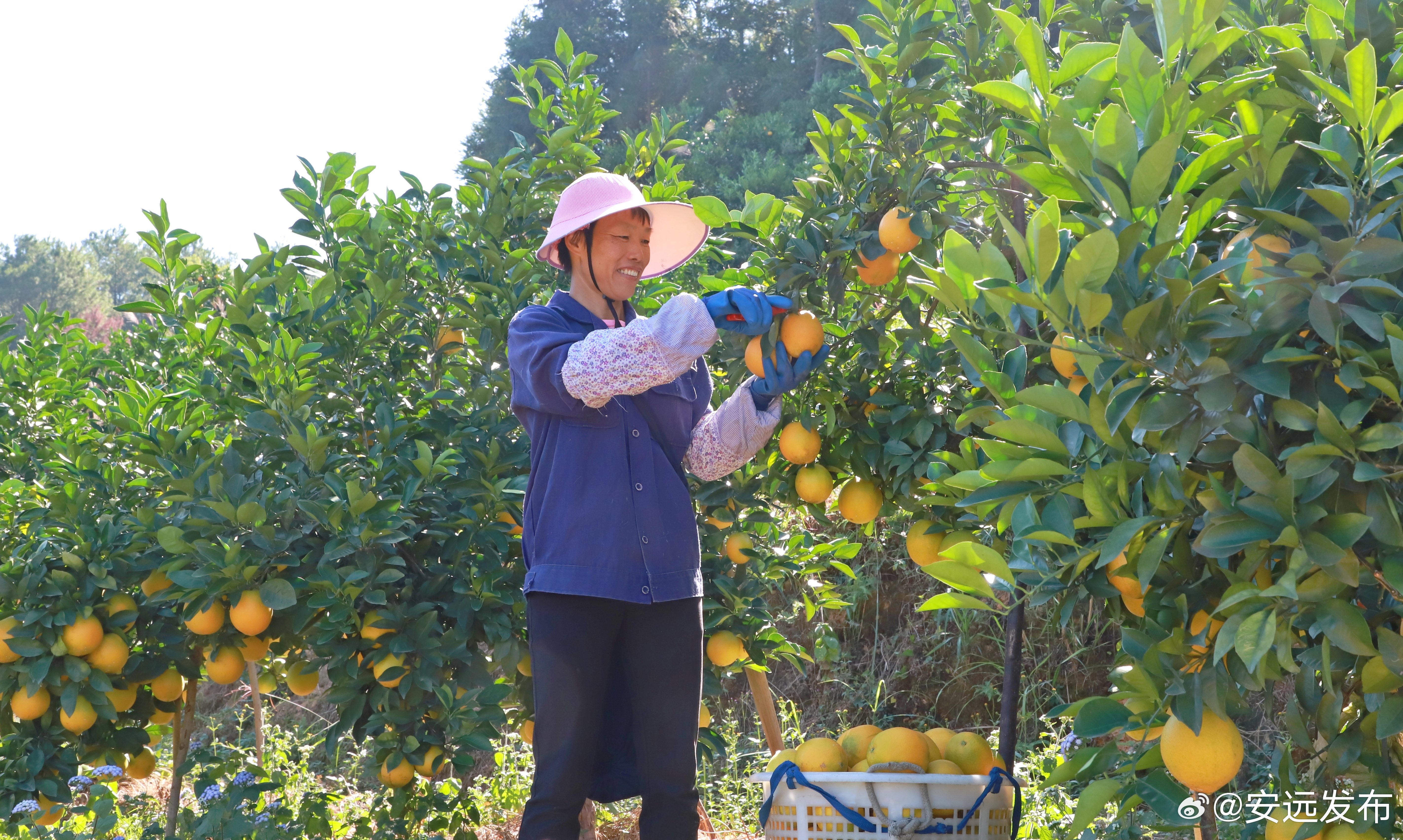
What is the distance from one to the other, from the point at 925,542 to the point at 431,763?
118cm

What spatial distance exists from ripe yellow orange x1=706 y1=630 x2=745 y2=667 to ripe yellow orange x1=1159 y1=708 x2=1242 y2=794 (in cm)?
140

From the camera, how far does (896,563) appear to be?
4988 millimetres

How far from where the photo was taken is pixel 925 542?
2.27 meters

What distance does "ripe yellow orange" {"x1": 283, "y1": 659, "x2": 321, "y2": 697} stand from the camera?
2590 mm

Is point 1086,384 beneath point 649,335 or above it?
beneath

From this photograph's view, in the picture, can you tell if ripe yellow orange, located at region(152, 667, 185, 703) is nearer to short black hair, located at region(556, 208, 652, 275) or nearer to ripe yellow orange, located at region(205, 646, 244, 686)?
ripe yellow orange, located at region(205, 646, 244, 686)

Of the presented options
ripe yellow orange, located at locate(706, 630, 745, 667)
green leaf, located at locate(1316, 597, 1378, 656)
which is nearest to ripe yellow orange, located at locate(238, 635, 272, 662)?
ripe yellow orange, located at locate(706, 630, 745, 667)

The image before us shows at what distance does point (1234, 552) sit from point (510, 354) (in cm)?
129

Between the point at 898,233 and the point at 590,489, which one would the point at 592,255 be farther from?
the point at 898,233

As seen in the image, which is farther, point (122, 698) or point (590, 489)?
point (122, 698)

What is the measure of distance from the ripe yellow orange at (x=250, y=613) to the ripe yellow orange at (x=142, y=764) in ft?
2.28

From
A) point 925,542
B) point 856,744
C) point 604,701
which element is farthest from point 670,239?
point 856,744

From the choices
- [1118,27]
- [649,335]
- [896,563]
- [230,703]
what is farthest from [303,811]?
[230,703]

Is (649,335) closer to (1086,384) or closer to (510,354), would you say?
(510,354)
